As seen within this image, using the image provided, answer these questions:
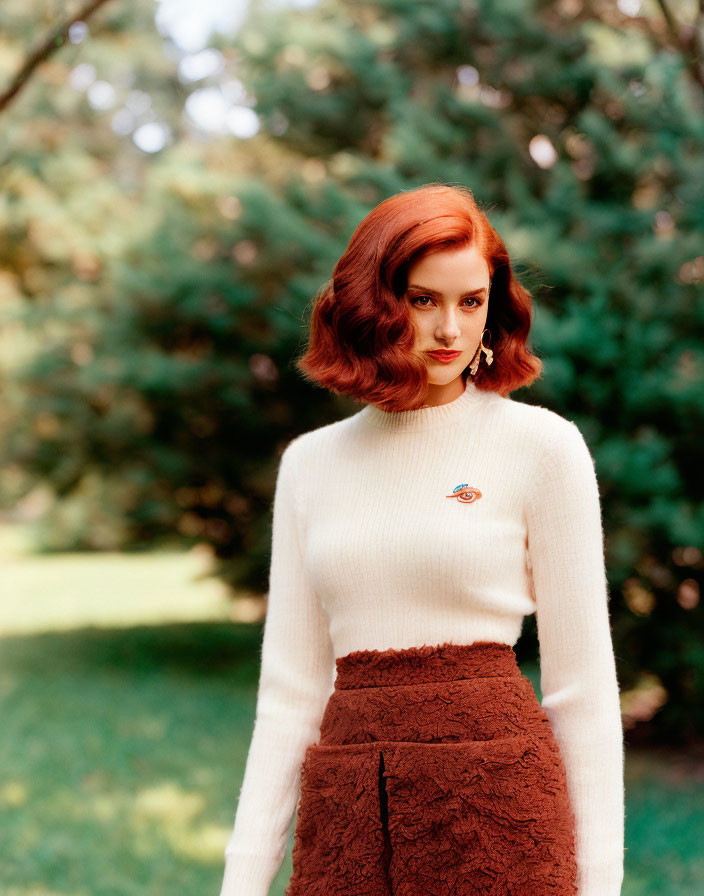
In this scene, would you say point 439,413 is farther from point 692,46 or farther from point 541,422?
point 692,46

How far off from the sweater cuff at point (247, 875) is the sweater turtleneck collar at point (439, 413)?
29.6 inches

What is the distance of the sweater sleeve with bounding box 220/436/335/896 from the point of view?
1723 millimetres

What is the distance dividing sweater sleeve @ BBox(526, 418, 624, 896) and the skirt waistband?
0.29 feet

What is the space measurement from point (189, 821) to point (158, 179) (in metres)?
4.67

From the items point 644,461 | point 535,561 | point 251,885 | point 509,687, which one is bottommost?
point 251,885

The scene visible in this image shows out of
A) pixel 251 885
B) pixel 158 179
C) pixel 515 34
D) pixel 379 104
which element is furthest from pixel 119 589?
pixel 251 885

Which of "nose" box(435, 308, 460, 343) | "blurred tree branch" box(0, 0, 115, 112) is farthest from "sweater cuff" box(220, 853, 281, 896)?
"blurred tree branch" box(0, 0, 115, 112)

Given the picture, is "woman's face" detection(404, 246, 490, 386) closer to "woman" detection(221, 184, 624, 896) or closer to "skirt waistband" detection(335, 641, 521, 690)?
"woman" detection(221, 184, 624, 896)

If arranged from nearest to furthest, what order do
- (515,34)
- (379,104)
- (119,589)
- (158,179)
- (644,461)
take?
(644,461), (515,34), (379,104), (158,179), (119,589)

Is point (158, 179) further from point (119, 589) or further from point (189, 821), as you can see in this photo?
point (119, 589)

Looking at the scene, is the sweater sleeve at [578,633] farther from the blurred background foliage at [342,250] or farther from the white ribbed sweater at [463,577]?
the blurred background foliage at [342,250]

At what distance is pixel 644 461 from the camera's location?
492cm

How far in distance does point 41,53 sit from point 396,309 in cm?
355

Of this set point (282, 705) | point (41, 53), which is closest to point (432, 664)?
point (282, 705)
